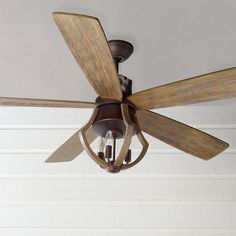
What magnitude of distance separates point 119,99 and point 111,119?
9cm

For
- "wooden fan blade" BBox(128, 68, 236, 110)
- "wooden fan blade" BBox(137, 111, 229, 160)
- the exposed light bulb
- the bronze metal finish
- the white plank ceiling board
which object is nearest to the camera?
"wooden fan blade" BBox(128, 68, 236, 110)

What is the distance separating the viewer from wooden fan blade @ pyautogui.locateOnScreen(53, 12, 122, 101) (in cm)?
108

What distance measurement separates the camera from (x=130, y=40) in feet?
6.07

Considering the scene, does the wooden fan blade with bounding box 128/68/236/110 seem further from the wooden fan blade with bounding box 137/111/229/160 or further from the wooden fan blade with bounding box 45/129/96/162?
the wooden fan blade with bounding box 45/129/96/162

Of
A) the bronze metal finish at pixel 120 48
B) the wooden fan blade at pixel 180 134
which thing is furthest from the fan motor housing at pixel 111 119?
the bronze metal finish at pixel 120 48

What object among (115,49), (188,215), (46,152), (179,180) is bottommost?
(188,215)

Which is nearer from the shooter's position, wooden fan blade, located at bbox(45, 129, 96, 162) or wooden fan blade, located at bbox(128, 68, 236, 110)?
wooden fan blade, located at bbox(128, 68, 236, 110)

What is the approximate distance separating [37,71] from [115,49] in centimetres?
64

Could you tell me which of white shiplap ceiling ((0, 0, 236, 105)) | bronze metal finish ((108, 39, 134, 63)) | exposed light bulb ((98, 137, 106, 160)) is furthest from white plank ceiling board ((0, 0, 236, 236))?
exposed light bulb ((98, 137, 106, 160))

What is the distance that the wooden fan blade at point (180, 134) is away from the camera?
1577mm

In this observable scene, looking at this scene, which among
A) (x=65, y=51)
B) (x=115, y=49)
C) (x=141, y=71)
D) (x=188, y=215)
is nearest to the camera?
(x=115, y=49)

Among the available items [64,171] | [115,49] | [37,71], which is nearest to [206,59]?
[115,49]

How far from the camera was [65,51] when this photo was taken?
2000 millimetres

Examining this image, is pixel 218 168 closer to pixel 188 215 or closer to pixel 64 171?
pixel 188 215
